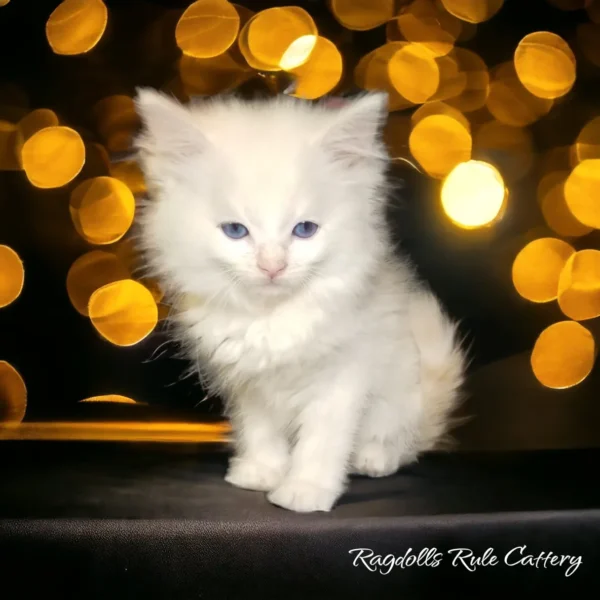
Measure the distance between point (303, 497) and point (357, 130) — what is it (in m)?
0.43

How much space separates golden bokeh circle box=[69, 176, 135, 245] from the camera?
1035 millimetres

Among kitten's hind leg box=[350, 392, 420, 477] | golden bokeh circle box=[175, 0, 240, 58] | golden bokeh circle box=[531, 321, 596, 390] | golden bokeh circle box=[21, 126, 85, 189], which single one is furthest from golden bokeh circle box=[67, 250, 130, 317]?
golden bokeh circle box=[531, 321, 596, 390]

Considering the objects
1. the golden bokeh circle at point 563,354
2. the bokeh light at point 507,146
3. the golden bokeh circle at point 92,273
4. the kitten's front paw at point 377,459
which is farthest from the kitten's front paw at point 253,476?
the bokeh light at point 507,146

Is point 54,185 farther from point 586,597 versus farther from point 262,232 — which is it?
point 586,597

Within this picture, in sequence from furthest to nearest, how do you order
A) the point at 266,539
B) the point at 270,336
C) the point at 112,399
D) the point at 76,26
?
the point at 112,399
the point at 76,26
the point at 270,336
the point at 266,539

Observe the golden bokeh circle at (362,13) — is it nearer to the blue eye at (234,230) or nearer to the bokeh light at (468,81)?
the bokeh light at (468,81)

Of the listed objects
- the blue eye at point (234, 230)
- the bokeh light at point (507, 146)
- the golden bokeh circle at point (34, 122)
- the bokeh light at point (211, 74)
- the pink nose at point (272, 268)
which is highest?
the bokeh light at point (211, 74)

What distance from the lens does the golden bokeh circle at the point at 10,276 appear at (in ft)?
3.38

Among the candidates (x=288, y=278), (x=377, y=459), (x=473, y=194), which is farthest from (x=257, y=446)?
(x=473, y=194)

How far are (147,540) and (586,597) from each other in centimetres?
49

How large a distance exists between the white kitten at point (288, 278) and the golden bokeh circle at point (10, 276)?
0.88ft

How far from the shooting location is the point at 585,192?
1.07 meters

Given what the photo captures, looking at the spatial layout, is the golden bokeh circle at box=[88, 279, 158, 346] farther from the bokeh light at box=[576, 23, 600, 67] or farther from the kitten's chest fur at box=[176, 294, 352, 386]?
the bokeh light at box=[576, 23, 600, 67]

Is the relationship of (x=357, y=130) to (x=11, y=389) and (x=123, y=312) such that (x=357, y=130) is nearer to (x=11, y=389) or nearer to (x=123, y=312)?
(x=123, y=312)
